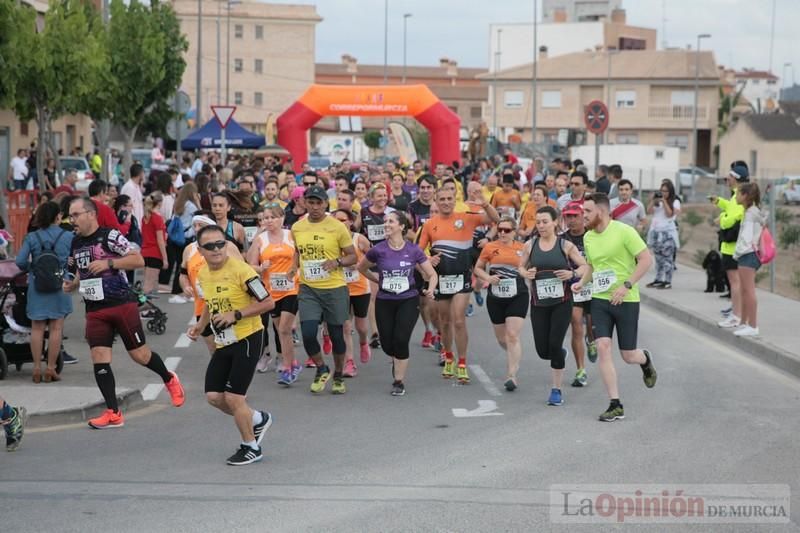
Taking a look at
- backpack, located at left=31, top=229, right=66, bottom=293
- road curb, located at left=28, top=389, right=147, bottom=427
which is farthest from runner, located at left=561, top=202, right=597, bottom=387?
backpack, located at left=31, top=229, right=66, bottom=293

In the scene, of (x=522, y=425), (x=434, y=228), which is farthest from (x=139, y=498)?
(x=434, y=228)

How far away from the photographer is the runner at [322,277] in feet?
38.7

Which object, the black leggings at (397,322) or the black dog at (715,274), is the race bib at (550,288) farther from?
the black dog at (715,274)

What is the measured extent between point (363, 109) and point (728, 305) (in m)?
23.0

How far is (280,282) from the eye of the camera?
40.7 ft

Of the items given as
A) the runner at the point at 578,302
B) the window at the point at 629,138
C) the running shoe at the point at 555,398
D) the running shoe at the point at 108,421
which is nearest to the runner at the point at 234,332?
the running shoe at the point at 108,421

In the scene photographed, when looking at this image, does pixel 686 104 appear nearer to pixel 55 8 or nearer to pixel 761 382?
pixel 55 8

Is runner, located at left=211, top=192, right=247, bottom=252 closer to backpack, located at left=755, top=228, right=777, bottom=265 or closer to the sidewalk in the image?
the sidewalk

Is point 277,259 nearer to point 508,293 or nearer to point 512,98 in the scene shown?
point 508,293

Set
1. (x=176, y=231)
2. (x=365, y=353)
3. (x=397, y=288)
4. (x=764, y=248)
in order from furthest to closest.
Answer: (x=176, y=231)
(x=764, y=248)
(x=365, y=353)
(x=397, y=288)

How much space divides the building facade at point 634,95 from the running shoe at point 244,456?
237ft

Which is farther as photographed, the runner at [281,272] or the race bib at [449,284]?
the race bib at [449,284]

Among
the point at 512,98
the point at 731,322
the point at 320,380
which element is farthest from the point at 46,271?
the point at 512,98

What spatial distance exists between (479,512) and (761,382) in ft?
20.1
